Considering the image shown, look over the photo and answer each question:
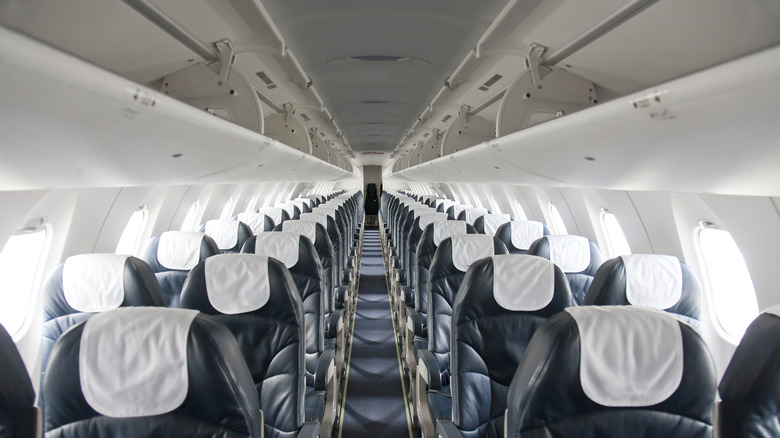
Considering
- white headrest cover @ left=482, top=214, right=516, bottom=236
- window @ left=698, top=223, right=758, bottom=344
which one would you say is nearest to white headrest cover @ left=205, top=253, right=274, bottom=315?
window @ left=698, top=223, right=758, bottom=344

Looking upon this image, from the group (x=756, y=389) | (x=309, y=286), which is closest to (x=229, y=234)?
(x=309, y=286)

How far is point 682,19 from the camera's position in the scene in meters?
2.83

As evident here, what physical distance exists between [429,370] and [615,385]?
1.98 m

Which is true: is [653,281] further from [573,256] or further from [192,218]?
[192,218]

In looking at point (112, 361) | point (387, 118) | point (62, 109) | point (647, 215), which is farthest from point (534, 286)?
point (387, 118)

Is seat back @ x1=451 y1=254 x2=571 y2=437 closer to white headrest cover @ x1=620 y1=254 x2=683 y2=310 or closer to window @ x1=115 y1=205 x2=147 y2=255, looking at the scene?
white headrest cover @ x1=620 y1=254 x2=683 y2=310

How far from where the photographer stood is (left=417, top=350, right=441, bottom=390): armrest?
11.4ft

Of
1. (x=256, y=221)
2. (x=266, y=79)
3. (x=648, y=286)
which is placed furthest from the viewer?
(x=256, y=221)

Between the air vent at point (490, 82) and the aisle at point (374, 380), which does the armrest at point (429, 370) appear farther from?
the air vent at point (490, 82)

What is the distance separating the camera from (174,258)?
438 cm

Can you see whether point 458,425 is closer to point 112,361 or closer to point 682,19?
point 112,361

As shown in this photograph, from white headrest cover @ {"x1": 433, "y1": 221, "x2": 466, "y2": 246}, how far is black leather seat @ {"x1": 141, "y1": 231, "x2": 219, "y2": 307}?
9.22 ft

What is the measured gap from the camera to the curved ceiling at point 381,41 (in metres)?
3.70

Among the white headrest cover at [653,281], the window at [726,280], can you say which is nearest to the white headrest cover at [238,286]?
the white headrest cover at [653,281]
